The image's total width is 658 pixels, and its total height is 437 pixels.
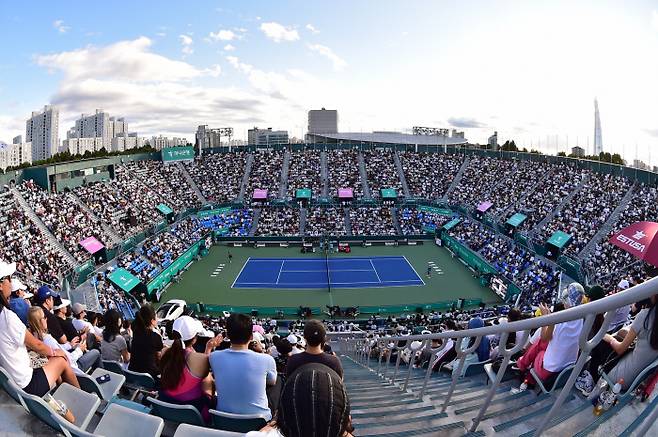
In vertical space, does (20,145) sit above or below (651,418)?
above

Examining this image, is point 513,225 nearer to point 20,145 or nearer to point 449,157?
point 449,157

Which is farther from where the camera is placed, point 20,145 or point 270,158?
point 20,145

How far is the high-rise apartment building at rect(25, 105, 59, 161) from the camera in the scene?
12044 cm

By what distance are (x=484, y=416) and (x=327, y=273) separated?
1181 inches

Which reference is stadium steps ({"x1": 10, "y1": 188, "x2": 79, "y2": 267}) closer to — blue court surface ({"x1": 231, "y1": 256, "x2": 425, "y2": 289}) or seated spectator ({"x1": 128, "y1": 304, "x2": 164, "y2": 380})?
blue court surface ({"x1": 231, "y1": 256, "x2": 425, "y2": 289})

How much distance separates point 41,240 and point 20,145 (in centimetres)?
11539

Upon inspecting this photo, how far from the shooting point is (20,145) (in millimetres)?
118062

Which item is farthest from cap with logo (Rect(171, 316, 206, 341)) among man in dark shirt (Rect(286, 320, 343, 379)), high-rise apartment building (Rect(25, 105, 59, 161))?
high-rise apartment building (Rect(25, 105, 59, 161))

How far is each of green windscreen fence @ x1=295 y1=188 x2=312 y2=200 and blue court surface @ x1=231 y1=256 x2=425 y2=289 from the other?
42.1 ft

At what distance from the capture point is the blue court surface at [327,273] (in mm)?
31469

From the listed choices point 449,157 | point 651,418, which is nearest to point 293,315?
point 651,418

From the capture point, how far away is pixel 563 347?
4.33 metres

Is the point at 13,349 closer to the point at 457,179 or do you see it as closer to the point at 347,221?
the point at 347,221

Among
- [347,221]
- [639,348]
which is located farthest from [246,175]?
[639,348]
